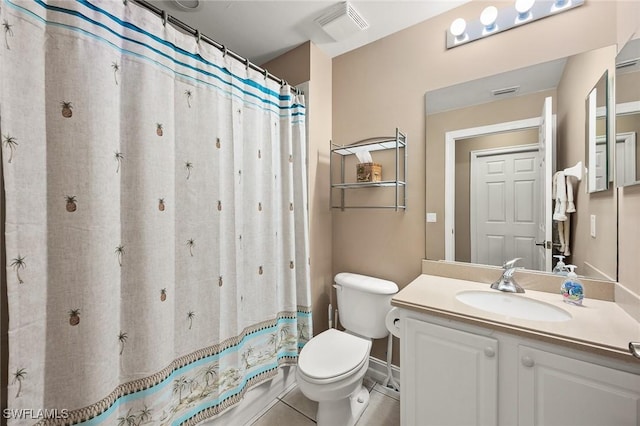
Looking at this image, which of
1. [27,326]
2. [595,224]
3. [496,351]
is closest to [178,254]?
[27,326]

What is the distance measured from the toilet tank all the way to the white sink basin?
1.51 ft

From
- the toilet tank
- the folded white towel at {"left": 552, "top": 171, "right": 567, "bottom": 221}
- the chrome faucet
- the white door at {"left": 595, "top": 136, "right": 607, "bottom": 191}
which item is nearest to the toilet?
the toilet tank

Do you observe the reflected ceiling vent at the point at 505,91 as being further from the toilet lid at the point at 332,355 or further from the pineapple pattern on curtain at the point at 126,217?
the toilet lid at the point at 332,355

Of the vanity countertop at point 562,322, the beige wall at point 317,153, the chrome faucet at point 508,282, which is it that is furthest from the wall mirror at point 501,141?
the beige wall at point 317,153

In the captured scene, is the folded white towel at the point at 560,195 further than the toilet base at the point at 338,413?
No

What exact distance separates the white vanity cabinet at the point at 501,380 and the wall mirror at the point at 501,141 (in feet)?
1.93

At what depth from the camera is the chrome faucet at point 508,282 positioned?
4.36 feet

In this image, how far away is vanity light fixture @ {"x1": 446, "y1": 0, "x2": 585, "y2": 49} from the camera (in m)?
1.33

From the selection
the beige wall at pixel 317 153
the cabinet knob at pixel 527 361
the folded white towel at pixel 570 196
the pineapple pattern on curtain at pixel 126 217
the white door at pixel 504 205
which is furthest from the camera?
the beige wall at pixel 317 153

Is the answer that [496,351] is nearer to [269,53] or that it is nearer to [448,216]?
[448,216]

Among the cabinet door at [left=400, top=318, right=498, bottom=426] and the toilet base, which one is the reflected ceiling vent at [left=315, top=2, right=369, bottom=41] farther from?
the toilet base

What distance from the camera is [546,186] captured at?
53.6 inches

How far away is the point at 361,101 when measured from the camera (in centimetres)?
200

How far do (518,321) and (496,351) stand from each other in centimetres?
15
